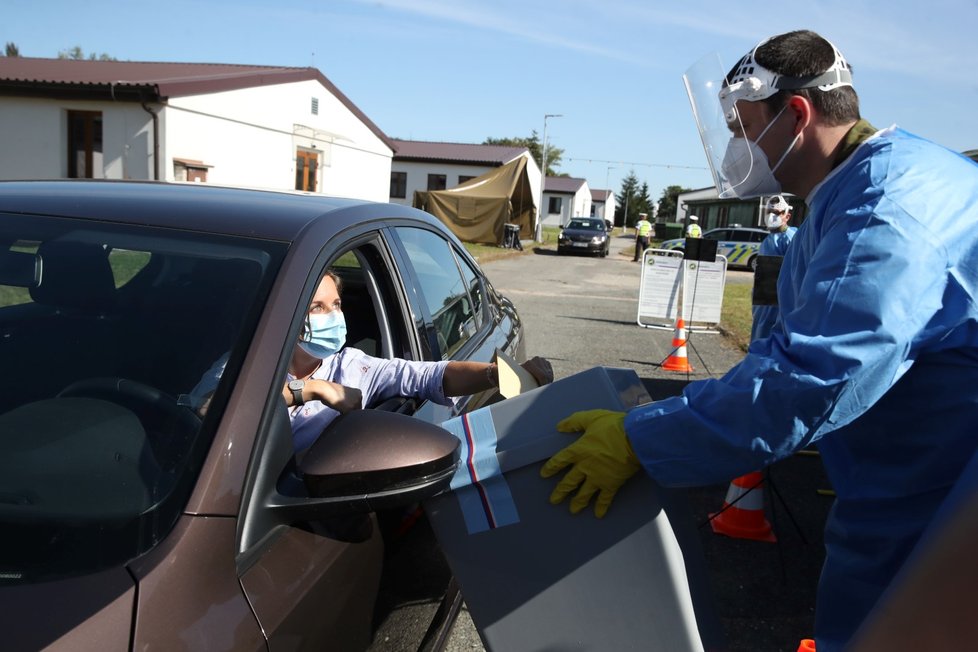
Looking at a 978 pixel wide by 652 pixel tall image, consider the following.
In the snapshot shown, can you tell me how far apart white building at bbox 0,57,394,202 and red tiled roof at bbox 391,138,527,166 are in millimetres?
17083

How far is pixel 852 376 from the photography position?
144 centimetres

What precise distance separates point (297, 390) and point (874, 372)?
1.44 m

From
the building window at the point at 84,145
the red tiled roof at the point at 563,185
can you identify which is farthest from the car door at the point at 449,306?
the red tiled roof at the point at 563,185

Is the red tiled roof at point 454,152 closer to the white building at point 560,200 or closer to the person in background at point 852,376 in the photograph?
the white building at point 560,200

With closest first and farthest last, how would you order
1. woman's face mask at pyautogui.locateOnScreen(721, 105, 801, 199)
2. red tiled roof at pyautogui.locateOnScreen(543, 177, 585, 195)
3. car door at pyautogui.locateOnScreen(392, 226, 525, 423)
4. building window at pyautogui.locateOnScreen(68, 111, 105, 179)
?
woman's face mask at pyautogui.locateOnScreen(721, 105, 801, 199) → car door at pyautogui.locateOnScreen(392, 226, 525, 423) → building window at pyautogui.locateOnScreen(68, 111, 105, 179) → red tiled roof at pyautogui.locateOnScreen(543, 177, 585, 195)

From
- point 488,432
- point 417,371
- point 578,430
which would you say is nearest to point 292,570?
point 488,432

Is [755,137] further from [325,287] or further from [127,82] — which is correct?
[127,82]

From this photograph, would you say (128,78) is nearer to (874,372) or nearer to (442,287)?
(442,287)

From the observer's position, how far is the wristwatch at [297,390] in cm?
211

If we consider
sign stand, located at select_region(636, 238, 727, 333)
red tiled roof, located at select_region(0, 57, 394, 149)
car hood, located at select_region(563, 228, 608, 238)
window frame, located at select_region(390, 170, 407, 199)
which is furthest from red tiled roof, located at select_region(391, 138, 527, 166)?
sign stand, located at select_region(636, 238, 727, 333)

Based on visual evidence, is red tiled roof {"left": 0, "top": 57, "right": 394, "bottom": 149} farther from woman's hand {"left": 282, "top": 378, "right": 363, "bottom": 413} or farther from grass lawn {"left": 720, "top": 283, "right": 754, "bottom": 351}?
woman's hand {"left": 282, "top": 378, "right": 363, "bottom": 413}

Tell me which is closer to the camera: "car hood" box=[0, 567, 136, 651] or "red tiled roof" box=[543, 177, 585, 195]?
"car hood" box=[0, 567, 136, 651]

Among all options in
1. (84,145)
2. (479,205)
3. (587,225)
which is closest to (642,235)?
(587,225)

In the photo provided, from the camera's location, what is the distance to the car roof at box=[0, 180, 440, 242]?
191cm
